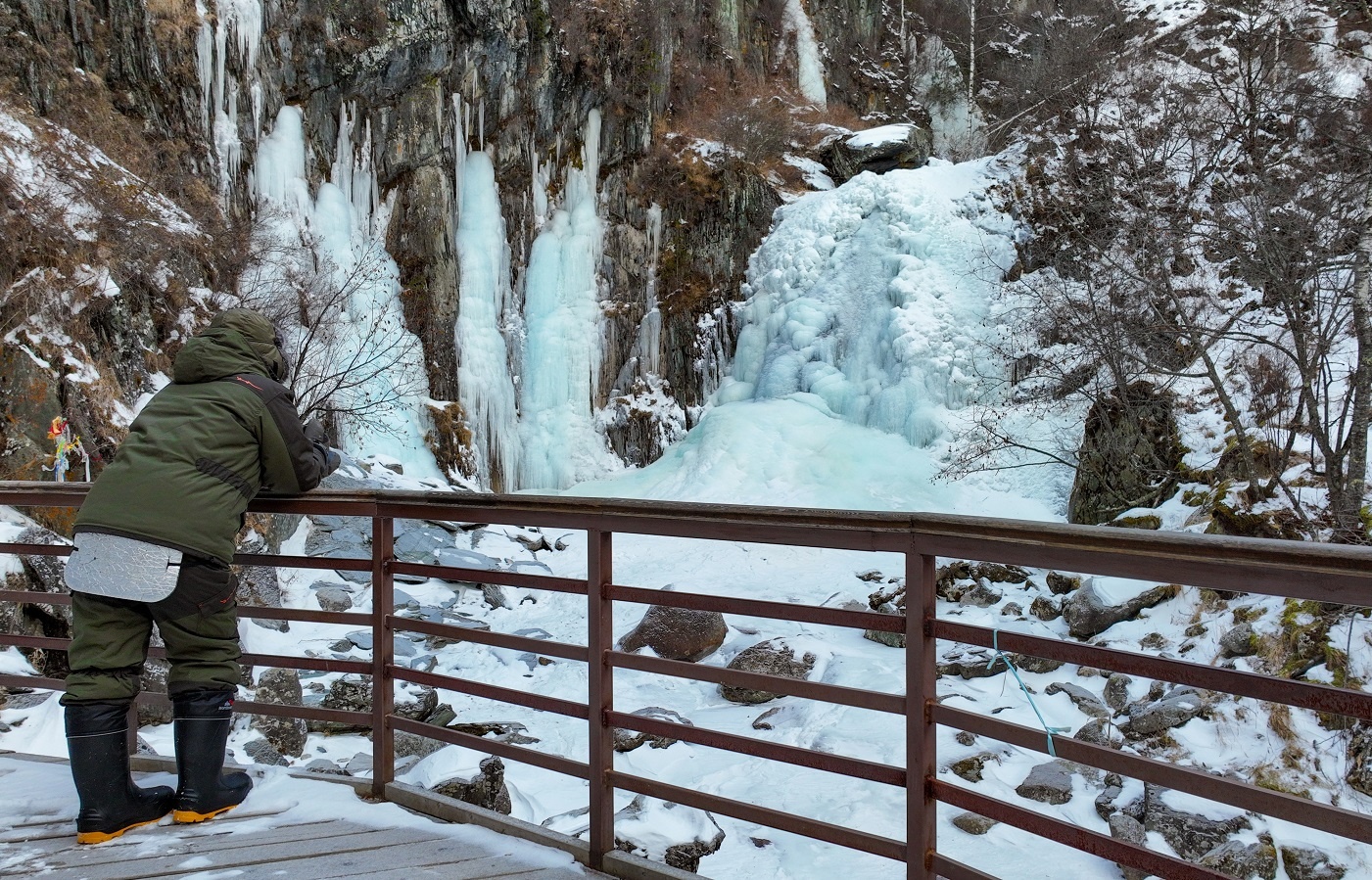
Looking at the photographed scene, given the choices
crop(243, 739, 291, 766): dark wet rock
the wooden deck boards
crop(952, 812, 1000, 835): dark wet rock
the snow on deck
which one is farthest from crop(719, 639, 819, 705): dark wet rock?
the wooden deck boards

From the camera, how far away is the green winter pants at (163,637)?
8.41 ft

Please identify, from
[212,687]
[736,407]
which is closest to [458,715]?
[212,687]

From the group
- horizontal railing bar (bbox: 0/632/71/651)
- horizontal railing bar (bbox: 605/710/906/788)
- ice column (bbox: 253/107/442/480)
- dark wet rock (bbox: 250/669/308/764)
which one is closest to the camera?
horizontal railing bar (bbox: 605/710/906/788)

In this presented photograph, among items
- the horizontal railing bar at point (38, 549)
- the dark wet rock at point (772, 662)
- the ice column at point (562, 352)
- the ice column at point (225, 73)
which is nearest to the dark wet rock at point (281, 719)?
the horizontal railing bar at point (38, 549)

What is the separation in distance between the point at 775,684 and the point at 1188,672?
0.94 meters

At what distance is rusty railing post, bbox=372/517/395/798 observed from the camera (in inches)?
114

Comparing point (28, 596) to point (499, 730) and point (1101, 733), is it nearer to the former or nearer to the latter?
point (499, 730)

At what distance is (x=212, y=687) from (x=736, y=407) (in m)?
12.8

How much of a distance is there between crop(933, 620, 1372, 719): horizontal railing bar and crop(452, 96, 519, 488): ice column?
13.1 metres

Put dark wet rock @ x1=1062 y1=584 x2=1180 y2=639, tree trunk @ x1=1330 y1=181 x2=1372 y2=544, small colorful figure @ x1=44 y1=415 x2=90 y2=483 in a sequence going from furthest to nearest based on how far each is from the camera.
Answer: dark wet rock @ x1=1062 y1=584 x2=1180 y2=639
small colorful figure @ x1=44 y1=415 x2=90 y2=483
tree trunk @ x1=1330 y1=181 x2=1372 y2=544

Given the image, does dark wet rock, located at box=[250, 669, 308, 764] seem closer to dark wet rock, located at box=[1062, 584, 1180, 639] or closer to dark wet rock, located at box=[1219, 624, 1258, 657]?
dark wet rock, located at box=[1062, 584, 1180, 639]

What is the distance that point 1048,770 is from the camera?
6.11 m

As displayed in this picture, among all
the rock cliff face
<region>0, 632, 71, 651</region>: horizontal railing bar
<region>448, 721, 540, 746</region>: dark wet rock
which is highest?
the rock cliff face

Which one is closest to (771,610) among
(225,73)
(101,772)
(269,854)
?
(269,854)
